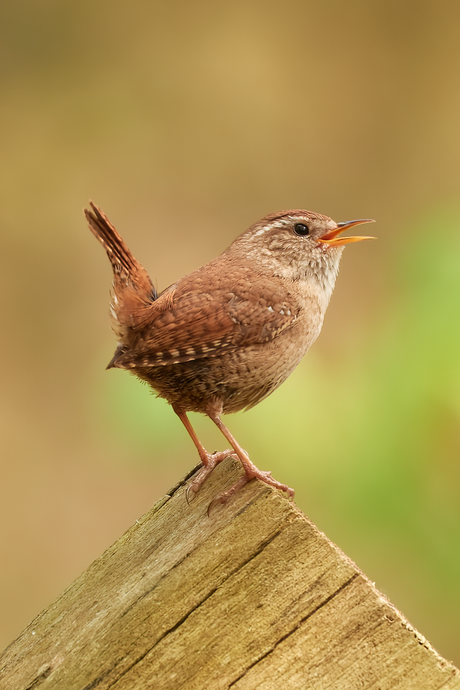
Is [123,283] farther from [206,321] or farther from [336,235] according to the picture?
[336,235]

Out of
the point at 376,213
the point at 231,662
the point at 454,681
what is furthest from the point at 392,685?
the point at 376,213

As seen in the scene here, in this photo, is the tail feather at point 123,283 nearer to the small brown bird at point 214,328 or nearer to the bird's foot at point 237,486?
the small brown bird at point 214,328

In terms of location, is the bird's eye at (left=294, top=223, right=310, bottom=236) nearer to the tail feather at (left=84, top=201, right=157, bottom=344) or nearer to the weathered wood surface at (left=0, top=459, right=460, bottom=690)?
the tail feather at (left=84, top=201, right=157, bottom=344)

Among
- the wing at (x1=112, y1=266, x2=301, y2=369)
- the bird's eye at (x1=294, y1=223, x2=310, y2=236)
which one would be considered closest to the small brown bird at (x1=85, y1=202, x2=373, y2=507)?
the wing at (x1=112, y1=266, x2=301, y2=369)

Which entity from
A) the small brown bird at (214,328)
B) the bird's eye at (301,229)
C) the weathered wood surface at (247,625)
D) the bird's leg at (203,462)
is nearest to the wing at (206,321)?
the small brown bird at (214,328)

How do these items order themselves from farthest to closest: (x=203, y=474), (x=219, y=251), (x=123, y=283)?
(x=219, y=251) → (x=123, y=283) → (x=203, y=474)

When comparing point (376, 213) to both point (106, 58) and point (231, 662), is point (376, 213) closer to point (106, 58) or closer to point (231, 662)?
point (106, 58)

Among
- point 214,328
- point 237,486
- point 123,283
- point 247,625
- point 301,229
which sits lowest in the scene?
point 247,625

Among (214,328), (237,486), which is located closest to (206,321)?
(214,328)
